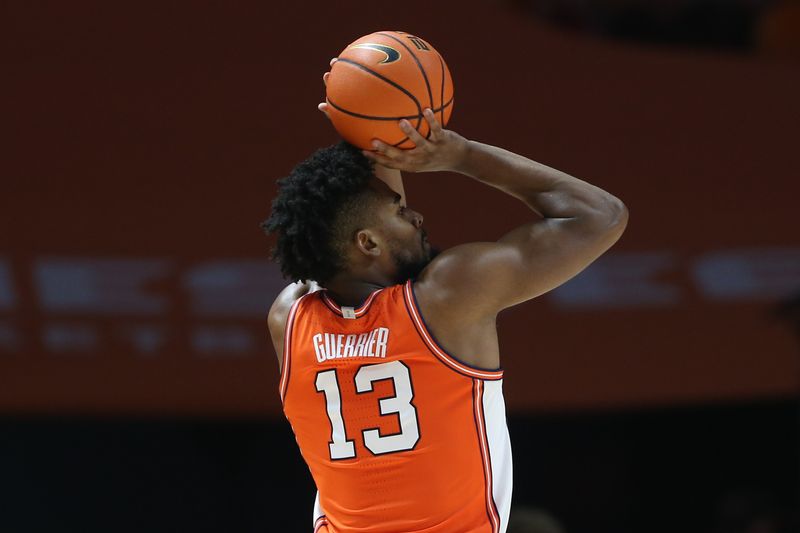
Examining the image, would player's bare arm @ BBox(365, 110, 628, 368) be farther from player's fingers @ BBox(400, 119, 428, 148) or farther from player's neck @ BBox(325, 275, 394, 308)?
player's neck @ BBox(325, 275, 394, 308)

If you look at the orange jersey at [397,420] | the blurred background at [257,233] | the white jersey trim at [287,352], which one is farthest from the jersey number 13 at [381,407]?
the blurred background at [257,233]

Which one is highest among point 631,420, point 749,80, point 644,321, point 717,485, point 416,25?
point 416,25

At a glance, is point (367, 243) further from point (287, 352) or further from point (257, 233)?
point (257, 233)

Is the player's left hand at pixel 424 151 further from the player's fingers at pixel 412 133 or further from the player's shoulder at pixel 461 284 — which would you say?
the player's shoulder at pixel 461 284

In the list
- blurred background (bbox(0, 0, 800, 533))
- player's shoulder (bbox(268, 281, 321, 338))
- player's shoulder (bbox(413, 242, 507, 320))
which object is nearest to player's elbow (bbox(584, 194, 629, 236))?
player's shoulder (bbox(413, 242, 507, 320))

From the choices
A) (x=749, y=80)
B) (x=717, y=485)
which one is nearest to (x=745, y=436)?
(x=717, y=485)

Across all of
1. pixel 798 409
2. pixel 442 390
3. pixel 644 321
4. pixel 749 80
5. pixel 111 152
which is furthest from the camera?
pixel 798 409

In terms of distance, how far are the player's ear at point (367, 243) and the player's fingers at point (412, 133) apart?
27cm

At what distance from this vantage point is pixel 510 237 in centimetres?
292

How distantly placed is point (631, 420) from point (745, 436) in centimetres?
92

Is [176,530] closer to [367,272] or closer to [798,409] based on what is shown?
[798,409]

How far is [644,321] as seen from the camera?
24.0ft

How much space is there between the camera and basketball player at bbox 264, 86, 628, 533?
2.86 meters

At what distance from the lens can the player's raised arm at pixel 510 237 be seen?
9.29ft
